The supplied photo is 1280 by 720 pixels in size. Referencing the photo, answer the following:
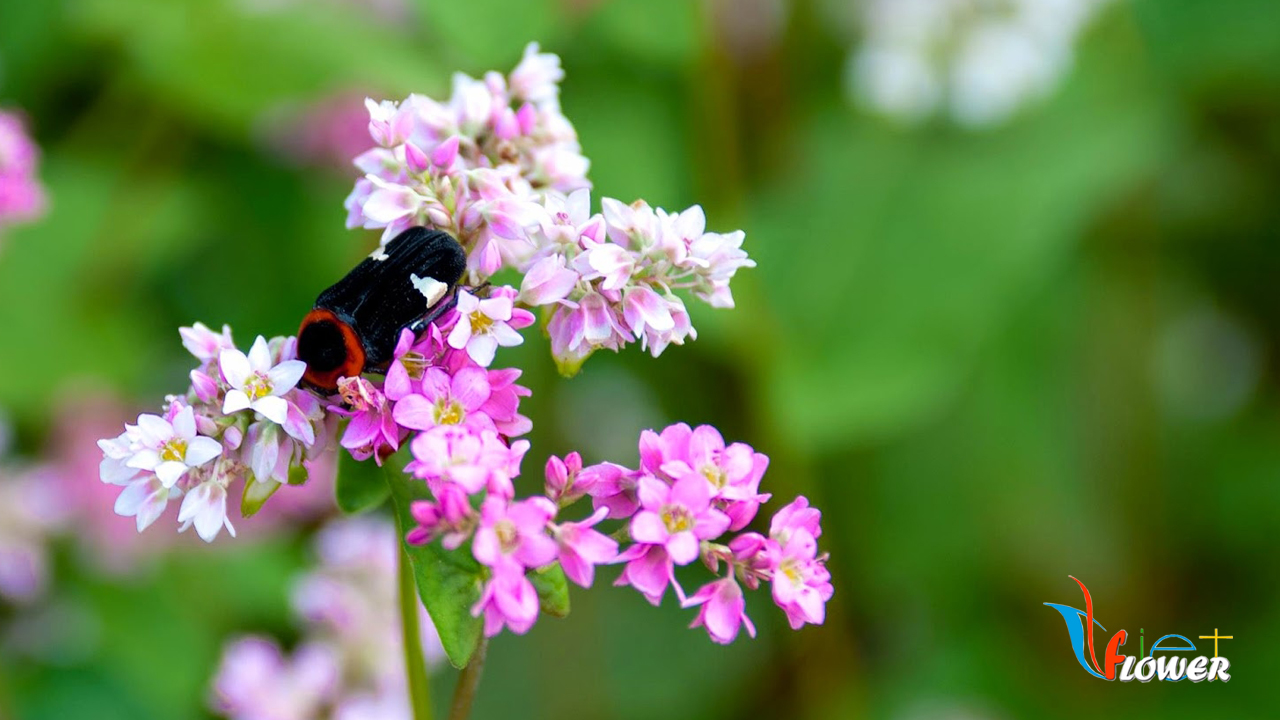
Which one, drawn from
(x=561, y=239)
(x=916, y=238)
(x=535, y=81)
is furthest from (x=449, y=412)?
(x=916, y=238)

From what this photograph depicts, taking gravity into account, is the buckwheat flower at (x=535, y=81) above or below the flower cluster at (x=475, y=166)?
above

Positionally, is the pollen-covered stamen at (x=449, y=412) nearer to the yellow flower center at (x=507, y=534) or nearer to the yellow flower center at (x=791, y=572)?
the yellow flower center at (x=507, y=534)

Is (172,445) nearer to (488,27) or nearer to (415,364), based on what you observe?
(415,364)

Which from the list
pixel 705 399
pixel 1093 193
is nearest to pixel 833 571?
pixel 705 399

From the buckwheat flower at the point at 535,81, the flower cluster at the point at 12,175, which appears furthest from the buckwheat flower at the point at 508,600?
the flower cluster at the point at 12,175

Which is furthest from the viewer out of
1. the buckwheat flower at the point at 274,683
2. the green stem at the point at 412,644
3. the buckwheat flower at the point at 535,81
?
the buckwheat flower at the point at 274,683
